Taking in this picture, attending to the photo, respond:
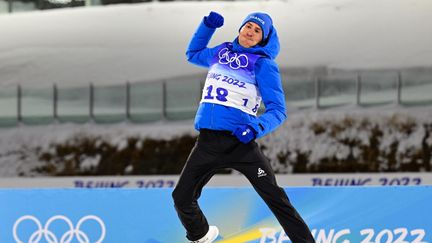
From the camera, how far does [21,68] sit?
53.0ft

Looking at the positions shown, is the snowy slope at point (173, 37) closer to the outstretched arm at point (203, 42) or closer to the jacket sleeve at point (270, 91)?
the outstretched arm at point (203, 42)

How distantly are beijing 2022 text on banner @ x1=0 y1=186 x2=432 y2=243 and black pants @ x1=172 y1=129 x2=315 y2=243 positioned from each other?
0.67 metres

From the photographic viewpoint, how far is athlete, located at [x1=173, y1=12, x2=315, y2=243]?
163 inches

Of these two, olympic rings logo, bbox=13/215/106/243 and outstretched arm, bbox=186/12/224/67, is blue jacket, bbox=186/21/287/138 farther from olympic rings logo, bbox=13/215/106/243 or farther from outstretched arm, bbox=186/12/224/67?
olympic rings logo, bbox=13/215/106/243

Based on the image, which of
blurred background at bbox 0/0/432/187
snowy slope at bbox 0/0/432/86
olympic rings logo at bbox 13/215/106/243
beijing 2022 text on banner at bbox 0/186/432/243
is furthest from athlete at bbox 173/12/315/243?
snowy slope at bbox 0/0/432/86

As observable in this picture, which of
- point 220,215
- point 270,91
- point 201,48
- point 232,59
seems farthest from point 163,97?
point 270,91

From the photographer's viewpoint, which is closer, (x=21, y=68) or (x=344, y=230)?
(x=344, y=230)

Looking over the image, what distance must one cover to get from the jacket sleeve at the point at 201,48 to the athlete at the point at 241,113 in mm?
69

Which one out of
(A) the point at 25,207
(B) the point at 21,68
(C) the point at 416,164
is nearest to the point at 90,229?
(A) the point at 25,207

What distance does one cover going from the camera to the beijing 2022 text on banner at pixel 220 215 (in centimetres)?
487

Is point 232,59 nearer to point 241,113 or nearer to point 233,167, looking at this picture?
point 241,113

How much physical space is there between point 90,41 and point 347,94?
5.17 metres

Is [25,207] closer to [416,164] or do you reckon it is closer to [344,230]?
[344,230]

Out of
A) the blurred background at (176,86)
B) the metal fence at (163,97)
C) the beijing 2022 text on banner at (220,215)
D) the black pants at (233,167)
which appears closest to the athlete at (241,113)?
the black pants at (233,167)
